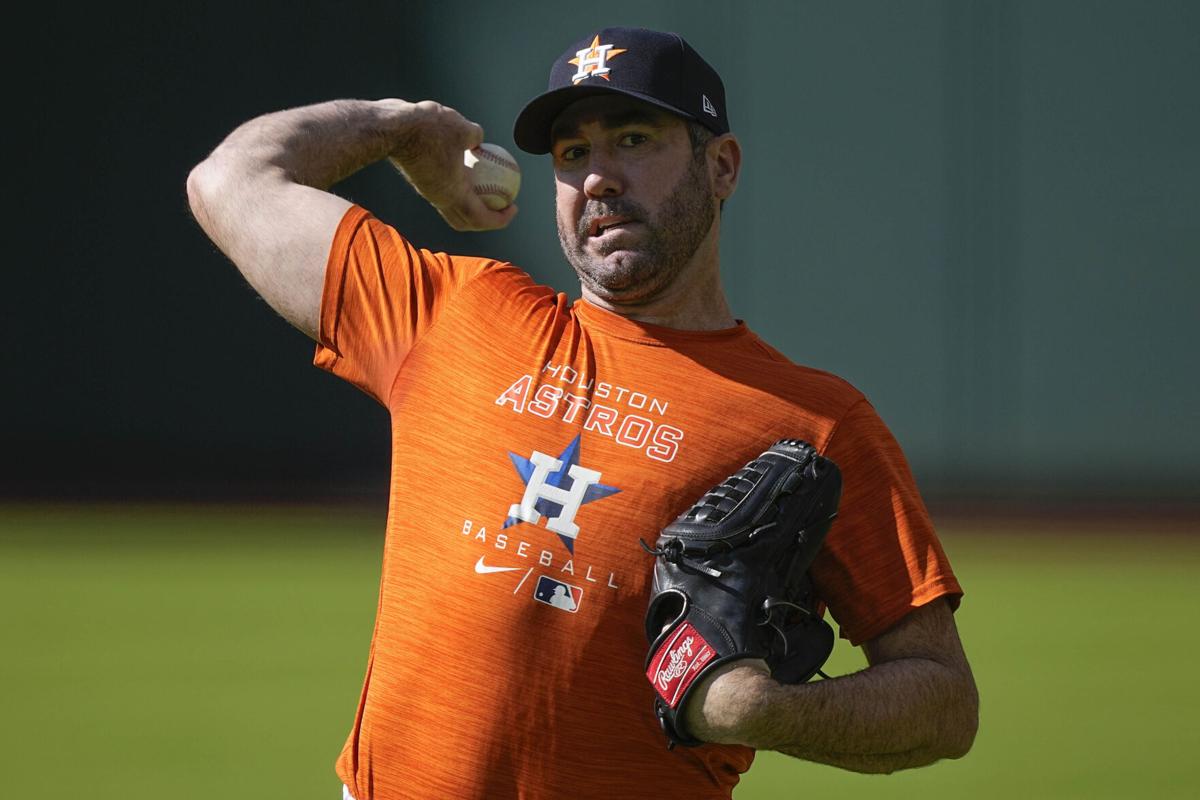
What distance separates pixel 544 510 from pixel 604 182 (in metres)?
0.57

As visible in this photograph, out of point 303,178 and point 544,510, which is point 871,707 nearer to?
point 544,510

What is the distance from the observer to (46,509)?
9992mm

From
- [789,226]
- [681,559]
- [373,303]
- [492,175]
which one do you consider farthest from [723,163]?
[789,226]

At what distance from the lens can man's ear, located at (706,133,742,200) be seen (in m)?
2.61

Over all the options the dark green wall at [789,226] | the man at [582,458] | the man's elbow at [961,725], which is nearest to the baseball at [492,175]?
the man at [582,458]

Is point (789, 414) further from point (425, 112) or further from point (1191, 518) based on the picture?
point (1191, 518)

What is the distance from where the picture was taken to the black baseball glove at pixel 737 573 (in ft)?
6.48

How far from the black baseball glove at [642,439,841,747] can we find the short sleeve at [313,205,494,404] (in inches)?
22.9

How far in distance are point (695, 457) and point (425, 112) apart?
958mm

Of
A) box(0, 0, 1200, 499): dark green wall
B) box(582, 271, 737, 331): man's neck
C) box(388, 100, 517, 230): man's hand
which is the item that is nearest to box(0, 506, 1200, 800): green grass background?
box(0, 0, 1200, 499): dark green wall

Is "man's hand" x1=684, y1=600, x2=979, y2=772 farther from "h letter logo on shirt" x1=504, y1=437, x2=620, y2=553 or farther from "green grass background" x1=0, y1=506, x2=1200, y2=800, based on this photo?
"green grass background" x1=0, y1=506, x2=1200, y2=800

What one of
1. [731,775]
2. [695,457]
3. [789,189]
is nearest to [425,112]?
[695,457]

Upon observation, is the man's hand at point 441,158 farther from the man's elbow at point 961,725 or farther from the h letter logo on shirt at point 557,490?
the man's elbow at point 961,725

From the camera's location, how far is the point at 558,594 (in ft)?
7.15
